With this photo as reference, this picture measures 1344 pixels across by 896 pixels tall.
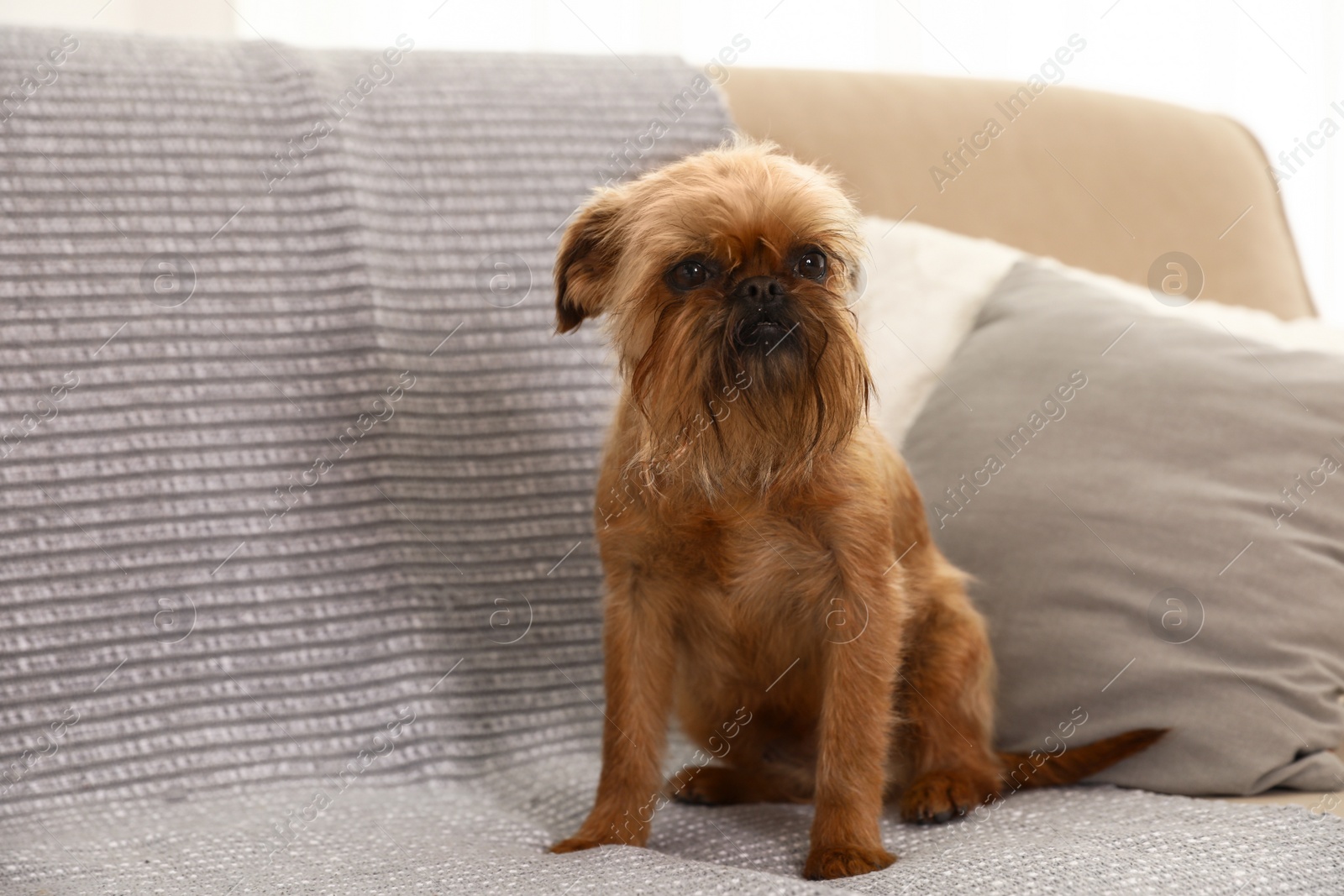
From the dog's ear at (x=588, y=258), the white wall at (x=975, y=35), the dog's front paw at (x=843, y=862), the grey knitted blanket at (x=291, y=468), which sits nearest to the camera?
the dog's front paw at (x=843, y=862)

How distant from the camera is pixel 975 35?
2.54 meters

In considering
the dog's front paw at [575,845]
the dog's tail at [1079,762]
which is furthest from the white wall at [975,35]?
the dog's front paw at [575,845]

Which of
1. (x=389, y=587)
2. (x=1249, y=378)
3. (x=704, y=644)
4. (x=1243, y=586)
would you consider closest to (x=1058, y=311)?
(x=1249, y=378)

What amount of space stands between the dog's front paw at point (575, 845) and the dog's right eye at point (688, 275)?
580 millimetres

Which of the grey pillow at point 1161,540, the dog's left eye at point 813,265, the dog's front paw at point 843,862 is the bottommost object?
the dog's front paw at point 843,862

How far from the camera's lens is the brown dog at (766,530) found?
1.09 meters

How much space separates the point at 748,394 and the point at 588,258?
277 mm

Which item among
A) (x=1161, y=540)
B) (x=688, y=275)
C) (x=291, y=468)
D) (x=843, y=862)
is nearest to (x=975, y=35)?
(x=1161, y=540)

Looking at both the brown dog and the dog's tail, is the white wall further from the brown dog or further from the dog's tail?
the dog's tail

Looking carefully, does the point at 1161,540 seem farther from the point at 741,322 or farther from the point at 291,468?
the point at 291,468

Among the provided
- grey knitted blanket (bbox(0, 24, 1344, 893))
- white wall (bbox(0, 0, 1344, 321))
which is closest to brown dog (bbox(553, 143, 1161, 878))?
grey knitted blanket (bbox(0, 24, 1344, 893))

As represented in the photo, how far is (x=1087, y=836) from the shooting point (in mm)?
1066

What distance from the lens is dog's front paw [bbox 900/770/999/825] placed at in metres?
1.23

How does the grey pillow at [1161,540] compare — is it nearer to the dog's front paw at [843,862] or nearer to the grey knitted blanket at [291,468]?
the grey knitted blanket at [291,468]
